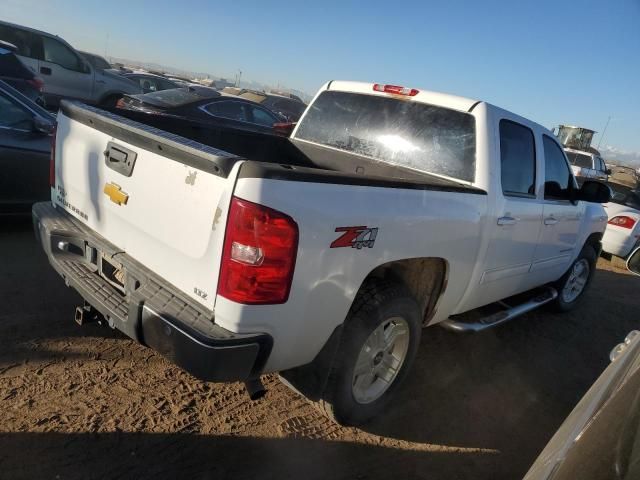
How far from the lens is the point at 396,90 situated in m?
3.99

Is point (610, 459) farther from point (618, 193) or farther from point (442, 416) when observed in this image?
point (618, 193)

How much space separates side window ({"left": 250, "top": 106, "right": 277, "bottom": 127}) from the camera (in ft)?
38.1

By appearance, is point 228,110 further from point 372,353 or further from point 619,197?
point 372,353

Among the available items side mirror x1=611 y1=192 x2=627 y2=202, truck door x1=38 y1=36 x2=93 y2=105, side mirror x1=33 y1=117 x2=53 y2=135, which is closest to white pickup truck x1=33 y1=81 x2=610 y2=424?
side mirror x1=33 y1=117 x2=53 y2=135

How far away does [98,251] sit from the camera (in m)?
2.86

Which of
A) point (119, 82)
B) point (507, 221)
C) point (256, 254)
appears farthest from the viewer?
point (119, 82)

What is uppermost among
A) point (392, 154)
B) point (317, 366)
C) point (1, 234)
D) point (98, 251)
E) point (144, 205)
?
point (392, 154)

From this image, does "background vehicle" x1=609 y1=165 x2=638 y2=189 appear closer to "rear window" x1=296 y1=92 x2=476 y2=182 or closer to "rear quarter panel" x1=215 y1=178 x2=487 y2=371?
"rear window" x1=296 y1=92 x2=476 y2=182

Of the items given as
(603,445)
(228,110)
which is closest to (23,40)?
(228,110)

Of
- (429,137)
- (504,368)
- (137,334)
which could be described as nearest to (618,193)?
(504,368)

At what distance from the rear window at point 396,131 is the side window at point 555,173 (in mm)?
1170

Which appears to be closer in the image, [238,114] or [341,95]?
[341,95]

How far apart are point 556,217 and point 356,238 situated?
2.76 metres

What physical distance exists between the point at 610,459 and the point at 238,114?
1056 centimetres
